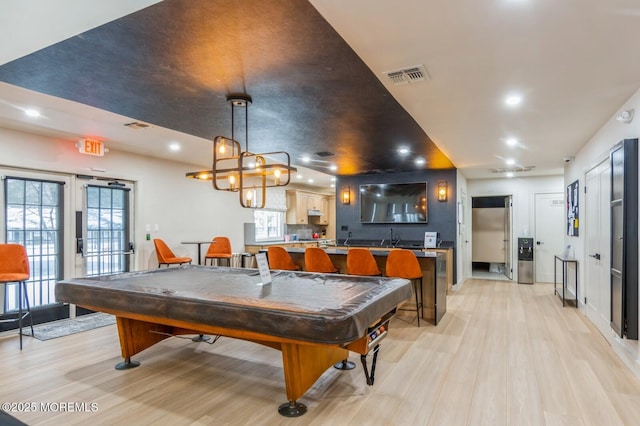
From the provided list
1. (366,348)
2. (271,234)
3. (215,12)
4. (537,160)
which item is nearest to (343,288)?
(366,348)

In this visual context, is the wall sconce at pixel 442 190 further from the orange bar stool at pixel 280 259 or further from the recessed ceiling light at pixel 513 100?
the recessed ceiling light at pixel 513 100

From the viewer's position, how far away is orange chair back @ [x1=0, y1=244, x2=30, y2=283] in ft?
13.9

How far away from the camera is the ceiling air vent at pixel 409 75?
2.75 m

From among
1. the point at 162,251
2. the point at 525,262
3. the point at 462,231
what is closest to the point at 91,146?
the point at 162,251

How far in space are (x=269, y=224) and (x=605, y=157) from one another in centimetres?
751

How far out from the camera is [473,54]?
2.51 m

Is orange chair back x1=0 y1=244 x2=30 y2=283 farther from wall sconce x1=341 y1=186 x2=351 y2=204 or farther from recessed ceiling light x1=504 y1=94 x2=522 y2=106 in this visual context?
wall sconce x1=341 y1=186 x2=351 y2=204

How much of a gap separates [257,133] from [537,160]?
5085 mm

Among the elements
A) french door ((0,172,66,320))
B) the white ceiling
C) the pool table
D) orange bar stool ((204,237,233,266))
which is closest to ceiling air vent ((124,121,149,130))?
the white ceiling

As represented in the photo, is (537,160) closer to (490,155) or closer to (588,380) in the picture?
(490,155)

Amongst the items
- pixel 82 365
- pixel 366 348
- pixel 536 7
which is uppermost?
pixel 536 7

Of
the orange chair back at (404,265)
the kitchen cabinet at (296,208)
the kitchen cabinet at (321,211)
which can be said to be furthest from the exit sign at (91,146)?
the kitchen cabinet at (321,211)

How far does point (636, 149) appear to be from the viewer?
3.14 metres

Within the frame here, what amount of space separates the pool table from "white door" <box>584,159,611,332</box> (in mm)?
2611
